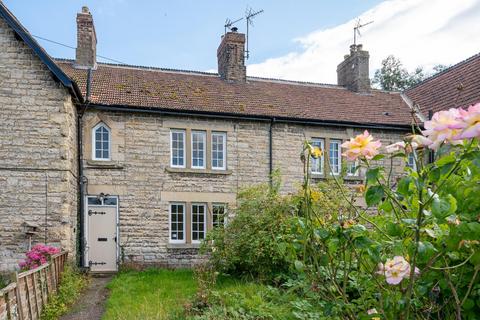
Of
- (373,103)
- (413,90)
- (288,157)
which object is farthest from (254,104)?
(413,90)

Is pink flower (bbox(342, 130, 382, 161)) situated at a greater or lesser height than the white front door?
greater

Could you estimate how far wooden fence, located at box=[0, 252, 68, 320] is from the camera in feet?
21.4

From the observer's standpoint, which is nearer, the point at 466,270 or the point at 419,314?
the point at 466,270

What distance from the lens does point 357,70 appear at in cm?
2180

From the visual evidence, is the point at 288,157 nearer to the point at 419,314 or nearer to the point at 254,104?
the point at 254,104

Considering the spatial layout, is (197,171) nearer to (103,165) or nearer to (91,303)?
(103,165)

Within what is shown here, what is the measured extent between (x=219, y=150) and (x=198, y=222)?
286cm

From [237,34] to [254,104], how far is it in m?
3.64

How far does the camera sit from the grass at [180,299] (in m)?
7.18

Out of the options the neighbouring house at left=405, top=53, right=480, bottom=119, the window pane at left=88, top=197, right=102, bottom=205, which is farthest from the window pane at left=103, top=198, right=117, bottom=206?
the neighbouring house at left=405, top=53, right=480, bottom=119

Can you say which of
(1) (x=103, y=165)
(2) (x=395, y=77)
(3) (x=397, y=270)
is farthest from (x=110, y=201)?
(2) (x=395, y=77)

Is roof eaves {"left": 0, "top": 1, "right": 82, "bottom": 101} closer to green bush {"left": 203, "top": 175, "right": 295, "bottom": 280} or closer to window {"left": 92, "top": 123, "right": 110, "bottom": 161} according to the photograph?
window {"left": 92, "top": 123, "right": 110, "bottom": 161}

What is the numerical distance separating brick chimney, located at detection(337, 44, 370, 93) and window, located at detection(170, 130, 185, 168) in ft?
32.4

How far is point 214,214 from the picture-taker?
16578 mm
